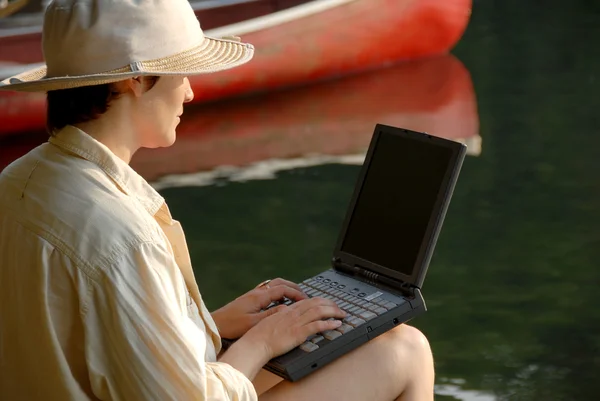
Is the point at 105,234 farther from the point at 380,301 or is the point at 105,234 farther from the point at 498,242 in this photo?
the point at 498,242

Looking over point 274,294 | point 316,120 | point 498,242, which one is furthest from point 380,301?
point 316,120

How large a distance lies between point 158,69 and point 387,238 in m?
0.55

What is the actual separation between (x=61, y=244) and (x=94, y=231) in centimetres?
4

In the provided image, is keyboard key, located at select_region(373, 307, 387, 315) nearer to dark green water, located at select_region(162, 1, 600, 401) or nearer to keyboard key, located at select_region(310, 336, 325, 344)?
keyboard key, located at select_region(310, 336, 325, 344)

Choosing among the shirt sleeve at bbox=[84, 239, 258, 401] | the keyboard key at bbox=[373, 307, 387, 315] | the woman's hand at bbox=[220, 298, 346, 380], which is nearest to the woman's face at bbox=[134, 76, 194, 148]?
the shirt sleeve at bbox=[84, 239, 258, 401]

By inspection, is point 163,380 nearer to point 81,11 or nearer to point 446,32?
point 81,11

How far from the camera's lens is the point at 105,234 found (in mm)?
1118

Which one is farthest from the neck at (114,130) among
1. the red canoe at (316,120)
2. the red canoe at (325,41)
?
the red canoe at (325,41)

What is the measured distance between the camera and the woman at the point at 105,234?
1.12 metres

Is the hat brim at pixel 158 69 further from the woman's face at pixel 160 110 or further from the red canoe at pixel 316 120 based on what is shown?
the red canoe at pixel 316 120

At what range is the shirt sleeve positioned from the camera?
1.11 metres

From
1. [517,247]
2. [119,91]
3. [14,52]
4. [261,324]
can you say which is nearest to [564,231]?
[517,247]

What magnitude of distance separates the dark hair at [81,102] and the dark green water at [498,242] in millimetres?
1352

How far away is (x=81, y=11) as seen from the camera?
1187 mm
